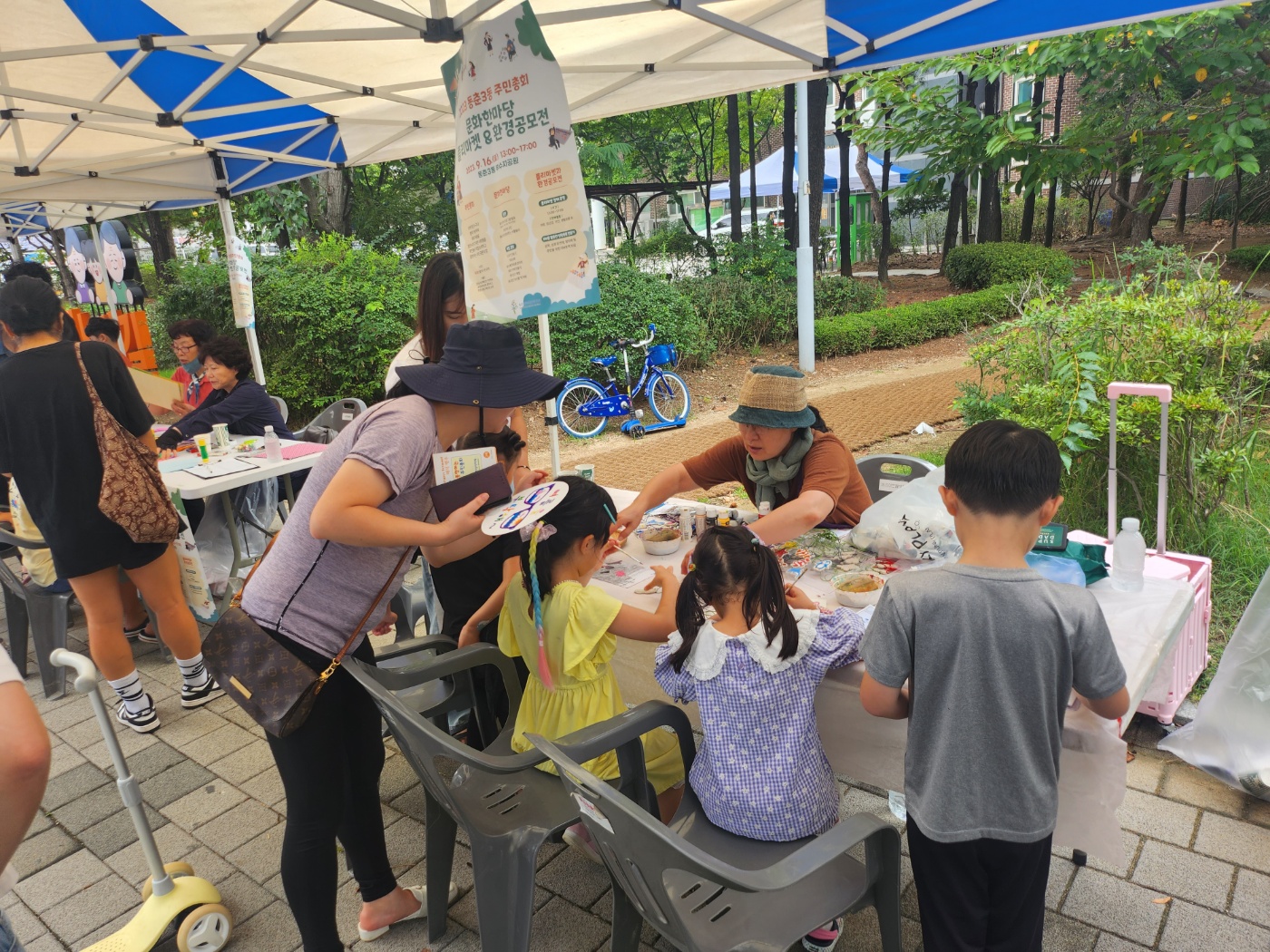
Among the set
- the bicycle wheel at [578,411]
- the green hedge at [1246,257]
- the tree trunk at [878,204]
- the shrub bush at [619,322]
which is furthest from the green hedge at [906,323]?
the green hedge at [1246,257]

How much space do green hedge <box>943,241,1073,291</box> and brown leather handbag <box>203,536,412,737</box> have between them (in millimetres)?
16396

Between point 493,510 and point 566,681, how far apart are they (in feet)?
1.94

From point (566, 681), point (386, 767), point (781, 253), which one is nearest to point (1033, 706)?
point (566, 681)

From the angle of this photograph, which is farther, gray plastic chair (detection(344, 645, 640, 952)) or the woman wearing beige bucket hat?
the woman wearing beige bucket hat

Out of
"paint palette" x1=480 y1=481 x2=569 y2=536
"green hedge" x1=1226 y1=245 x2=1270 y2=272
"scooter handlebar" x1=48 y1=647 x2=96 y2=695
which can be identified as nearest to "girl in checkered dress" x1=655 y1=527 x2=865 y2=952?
"paint palette" x1=480 y1=481 x2=569 y2=536

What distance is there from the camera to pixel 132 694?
376cm

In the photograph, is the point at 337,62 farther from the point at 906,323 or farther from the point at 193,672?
the point at 906,323

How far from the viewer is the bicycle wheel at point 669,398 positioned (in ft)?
31.6

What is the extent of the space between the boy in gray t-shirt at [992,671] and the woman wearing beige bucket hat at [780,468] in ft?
3.42

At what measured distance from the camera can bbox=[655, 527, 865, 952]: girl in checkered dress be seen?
6.39 feet

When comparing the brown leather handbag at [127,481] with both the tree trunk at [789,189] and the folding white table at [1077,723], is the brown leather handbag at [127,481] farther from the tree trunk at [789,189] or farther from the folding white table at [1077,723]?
the tree trunk at [789,189]

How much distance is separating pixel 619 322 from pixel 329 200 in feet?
22.3

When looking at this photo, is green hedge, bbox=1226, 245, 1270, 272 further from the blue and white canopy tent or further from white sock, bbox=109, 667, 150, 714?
white sock, bbox=109, 667, 150, 714

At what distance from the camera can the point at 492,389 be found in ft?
6.76
